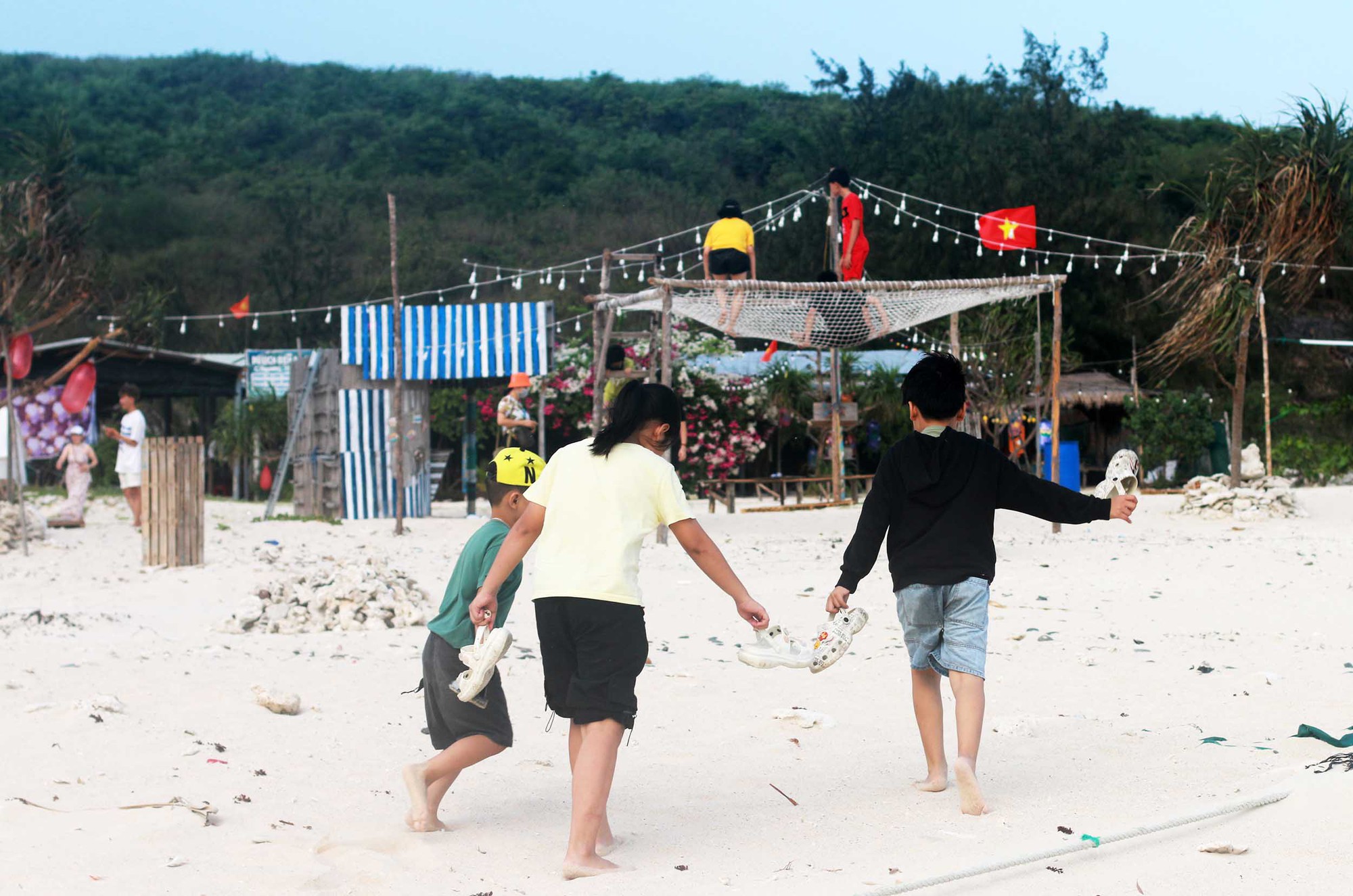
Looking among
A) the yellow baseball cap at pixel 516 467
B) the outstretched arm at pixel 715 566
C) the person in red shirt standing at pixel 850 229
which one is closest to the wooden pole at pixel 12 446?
the person in red shirt standing at pixel 850 229

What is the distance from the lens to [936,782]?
366 centimetres

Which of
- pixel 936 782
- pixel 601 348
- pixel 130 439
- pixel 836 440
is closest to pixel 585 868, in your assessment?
pixel 936 782

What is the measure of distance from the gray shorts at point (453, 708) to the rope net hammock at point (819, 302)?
691 cm

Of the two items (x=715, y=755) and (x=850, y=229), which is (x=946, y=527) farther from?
(x=850, y=229)

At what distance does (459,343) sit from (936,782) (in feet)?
39.3

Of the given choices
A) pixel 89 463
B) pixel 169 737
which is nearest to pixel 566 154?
pixel 89 463

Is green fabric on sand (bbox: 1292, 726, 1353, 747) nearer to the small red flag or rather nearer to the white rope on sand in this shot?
the white rope on sand

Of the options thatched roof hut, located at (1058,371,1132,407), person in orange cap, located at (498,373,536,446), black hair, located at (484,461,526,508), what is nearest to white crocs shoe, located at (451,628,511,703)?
black hair, located at (484,461,526,508)

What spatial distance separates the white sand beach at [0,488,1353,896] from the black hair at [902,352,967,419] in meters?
1.10

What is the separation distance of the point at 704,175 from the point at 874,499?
41015 mm

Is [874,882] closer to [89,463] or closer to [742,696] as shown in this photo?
[742,696]

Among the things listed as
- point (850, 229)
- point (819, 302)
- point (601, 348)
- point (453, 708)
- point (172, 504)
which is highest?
point (850, 229)

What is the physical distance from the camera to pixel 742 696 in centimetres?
514

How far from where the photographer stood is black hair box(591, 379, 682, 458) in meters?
3.13
